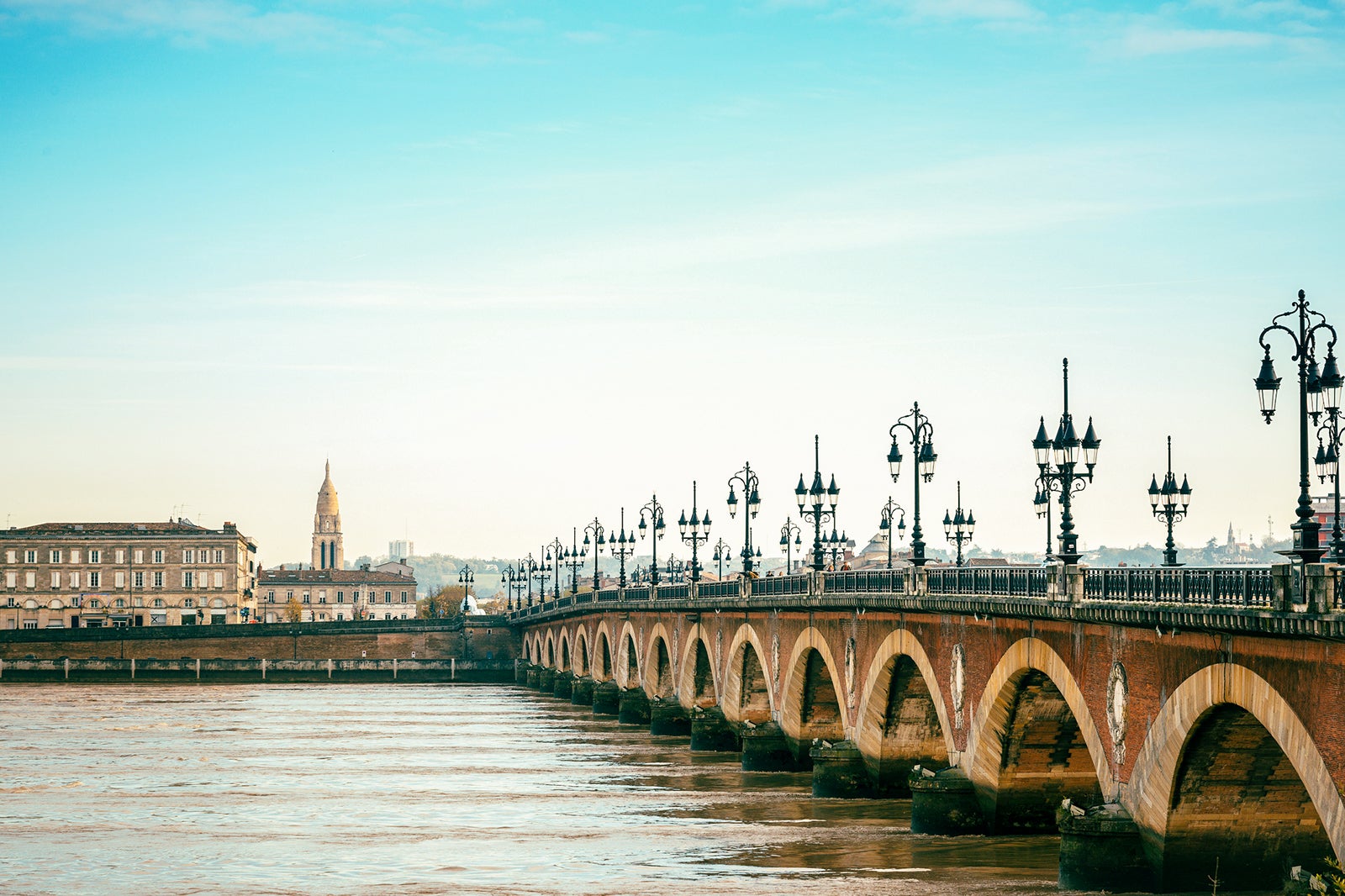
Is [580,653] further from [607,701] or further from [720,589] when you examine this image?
[720,589]

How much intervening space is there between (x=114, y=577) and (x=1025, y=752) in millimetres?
133500

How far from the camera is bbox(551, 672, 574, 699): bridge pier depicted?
96.8m

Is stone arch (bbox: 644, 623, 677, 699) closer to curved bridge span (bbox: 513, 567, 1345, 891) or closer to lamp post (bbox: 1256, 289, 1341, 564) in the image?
curved bridge span (bbox: 513, 567, 1345, 891)

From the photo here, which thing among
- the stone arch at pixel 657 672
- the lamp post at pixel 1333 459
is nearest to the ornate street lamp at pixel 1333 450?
the lamp post at pixel 1333 459

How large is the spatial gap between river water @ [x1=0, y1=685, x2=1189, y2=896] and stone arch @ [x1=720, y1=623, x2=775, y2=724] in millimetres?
1531

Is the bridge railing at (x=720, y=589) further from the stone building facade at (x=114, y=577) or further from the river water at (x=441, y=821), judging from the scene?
the stone building facade at (x=114, y=577)

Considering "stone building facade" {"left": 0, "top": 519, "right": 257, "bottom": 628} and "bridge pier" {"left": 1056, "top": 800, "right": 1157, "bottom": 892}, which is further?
"stone building facade" {"left": 0, "top": 519, "right": 257, "bottom": 628}

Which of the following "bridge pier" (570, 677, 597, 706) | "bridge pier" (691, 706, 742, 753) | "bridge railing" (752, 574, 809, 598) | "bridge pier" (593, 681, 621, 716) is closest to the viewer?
"bridge railing" (752, 574, 809, 598)

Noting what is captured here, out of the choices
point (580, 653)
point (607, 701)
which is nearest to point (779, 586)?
point (607, 701)

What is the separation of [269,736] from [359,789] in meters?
19.9

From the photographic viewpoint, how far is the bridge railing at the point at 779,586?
1844 inches

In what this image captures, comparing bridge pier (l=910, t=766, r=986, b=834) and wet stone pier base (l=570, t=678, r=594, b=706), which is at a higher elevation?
bridge pier (l=910, t=766, r=986, b=834)

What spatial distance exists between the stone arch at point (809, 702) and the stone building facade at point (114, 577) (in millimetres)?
112772

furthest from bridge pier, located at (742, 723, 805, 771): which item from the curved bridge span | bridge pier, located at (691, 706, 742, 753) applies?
bridge pier, located at (691, 706, 742, 753)
